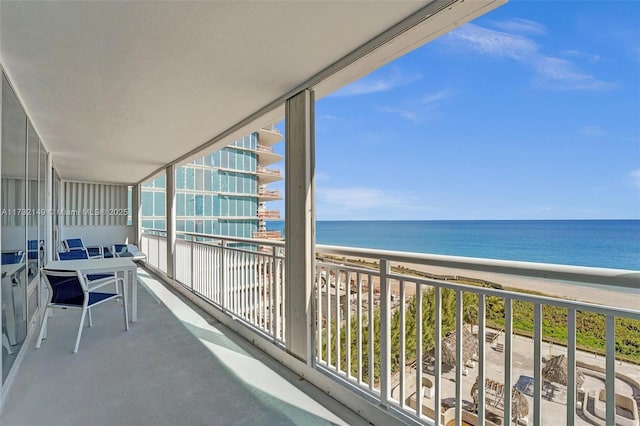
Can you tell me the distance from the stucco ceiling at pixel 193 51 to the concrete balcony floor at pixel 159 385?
2.23 meters

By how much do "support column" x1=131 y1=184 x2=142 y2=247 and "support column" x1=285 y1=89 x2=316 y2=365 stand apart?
7.18 metres

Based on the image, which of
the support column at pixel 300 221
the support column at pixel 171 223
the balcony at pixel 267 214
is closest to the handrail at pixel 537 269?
the support column at pixel 300 221

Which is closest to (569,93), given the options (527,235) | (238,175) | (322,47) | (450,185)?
(450,185)

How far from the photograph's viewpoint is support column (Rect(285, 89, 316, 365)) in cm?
237

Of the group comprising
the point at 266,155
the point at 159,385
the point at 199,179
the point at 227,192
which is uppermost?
the point at 266,155

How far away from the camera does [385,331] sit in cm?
189

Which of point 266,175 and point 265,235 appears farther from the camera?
point 266,175

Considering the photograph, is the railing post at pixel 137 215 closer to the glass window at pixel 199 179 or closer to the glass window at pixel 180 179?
the glass window at pixel 180 179

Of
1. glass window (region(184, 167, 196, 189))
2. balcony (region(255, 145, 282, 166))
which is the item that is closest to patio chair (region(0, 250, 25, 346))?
glass window (region(184, 167, 196, 189))

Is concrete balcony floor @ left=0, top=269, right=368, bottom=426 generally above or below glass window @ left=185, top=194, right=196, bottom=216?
below

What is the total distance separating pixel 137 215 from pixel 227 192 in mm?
14506

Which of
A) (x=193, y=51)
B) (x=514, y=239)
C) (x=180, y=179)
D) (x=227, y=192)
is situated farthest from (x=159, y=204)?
(x=514, y=239)

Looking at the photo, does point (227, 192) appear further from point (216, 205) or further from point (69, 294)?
point (69, 294)

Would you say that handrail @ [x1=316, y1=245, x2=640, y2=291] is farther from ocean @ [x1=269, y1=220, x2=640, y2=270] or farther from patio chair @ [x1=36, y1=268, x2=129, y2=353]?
ocean @ [x1=269, y1=220, x2=640, y2=270]
